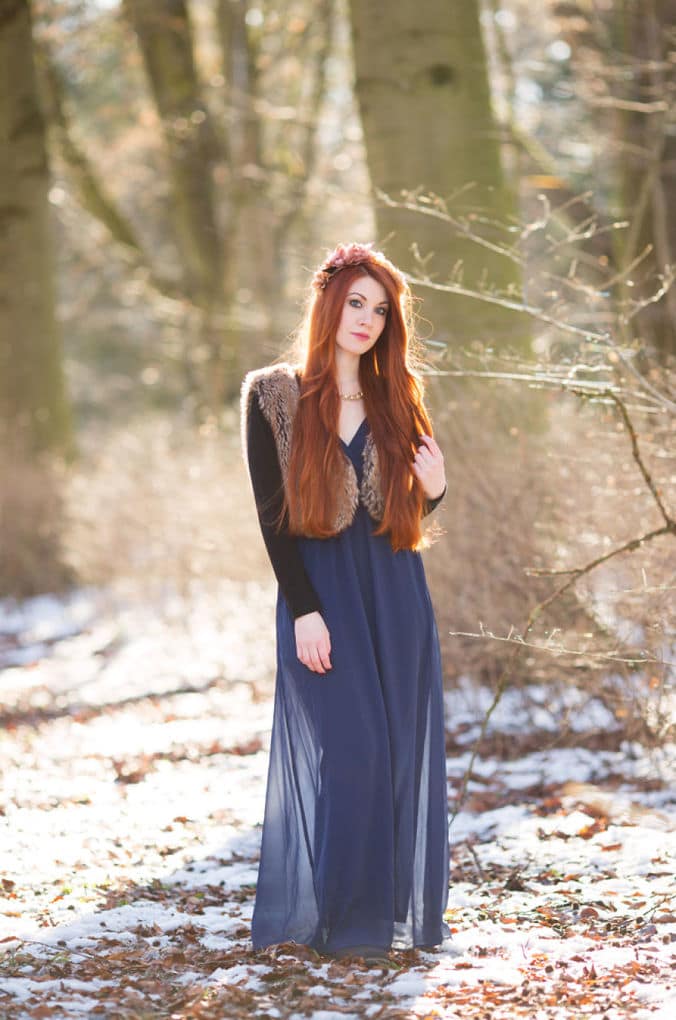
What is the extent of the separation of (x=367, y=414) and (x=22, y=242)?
996 centimetres

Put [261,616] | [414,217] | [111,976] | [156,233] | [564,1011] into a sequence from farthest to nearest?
[156,233] → [261,616] → [414,217] → [111,976] → [564,1011]

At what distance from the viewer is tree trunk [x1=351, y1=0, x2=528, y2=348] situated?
6918mm

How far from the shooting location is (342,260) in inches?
150

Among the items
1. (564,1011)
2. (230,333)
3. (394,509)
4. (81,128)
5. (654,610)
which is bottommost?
(564,1011)

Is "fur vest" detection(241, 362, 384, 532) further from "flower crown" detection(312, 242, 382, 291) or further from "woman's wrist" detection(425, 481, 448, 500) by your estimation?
"flower crown" detection(312, 242, 382, 291)

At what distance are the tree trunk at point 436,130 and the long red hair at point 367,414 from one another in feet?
10.1

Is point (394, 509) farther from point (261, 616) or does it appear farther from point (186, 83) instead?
point (186, 83)

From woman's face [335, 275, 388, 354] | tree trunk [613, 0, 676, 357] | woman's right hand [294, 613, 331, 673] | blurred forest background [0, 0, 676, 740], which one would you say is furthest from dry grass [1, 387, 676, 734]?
tree trunk [613, 0, 676, 357]

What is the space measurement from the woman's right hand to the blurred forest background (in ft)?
2.40

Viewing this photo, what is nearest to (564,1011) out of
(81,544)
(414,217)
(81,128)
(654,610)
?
(654,610)

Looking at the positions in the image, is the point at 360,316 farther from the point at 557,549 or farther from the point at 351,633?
the point at 557,549

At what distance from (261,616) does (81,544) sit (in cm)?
375

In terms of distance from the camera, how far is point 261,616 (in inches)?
346

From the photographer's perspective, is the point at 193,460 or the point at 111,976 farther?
the point at 193,460
